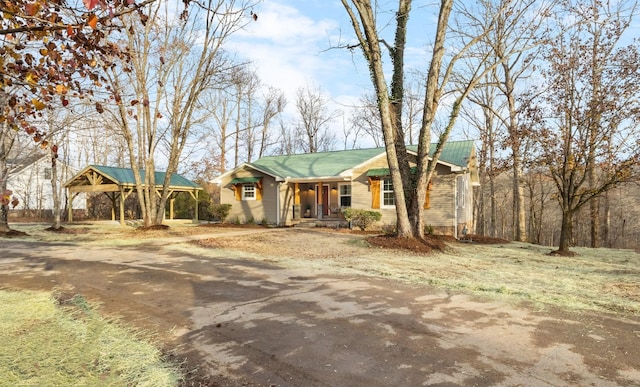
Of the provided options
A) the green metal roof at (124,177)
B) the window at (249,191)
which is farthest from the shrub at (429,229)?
the green metal roof at (124,177)

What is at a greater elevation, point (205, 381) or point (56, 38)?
point (56, 38)

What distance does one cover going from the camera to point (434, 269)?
7.81 meters

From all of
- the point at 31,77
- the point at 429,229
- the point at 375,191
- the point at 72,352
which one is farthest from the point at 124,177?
the point at 31,77

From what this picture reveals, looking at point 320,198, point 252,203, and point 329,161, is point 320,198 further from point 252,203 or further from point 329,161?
point 252,203

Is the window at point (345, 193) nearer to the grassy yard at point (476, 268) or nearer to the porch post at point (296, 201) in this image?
the porch post at point (296, 201)

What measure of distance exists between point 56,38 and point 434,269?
283 inches

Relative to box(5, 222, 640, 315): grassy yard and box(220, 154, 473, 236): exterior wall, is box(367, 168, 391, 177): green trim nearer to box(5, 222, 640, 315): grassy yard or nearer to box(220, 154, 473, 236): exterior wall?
box(220, 154, 473, 236): exterior wall

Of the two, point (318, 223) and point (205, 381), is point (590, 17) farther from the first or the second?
point (205, 381)

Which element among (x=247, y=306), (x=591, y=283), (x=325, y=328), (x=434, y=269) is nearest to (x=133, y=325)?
(x=247, y=306)

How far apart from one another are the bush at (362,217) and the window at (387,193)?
2.15 feet

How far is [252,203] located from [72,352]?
17933mm

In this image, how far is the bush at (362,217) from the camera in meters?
16.9

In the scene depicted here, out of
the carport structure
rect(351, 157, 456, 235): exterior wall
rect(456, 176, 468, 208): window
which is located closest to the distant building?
the carport structure

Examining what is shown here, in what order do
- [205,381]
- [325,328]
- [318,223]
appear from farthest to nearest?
[318,223] < [325,328] < [205,381]
